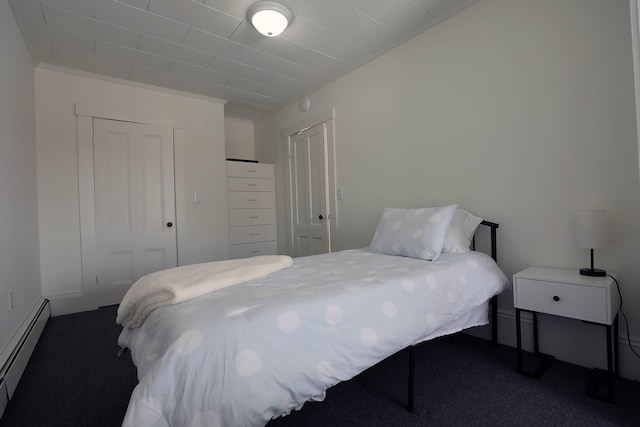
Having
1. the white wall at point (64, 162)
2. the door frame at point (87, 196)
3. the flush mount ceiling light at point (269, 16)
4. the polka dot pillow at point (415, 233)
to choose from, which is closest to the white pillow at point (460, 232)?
the polka dot pillow at point (415, 233)

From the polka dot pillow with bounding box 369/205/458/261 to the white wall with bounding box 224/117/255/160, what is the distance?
130 inches

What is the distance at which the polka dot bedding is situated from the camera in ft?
2.81

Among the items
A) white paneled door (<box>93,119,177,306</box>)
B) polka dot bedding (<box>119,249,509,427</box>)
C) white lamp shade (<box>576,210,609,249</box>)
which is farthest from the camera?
white paneled door (<box>93,119,177,306</box>)

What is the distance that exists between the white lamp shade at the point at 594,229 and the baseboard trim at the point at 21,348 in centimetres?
317

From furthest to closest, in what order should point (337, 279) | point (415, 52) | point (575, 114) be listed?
point (415, 52), point (575, 114), point (337, 279)

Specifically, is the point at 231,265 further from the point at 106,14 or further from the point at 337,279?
the point at 106,14

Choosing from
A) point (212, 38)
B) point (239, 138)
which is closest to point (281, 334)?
point (212, 38)

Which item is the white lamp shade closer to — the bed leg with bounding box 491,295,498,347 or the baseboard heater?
the bed leg with bounding box 491,295,498,347

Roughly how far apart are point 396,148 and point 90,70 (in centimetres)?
323

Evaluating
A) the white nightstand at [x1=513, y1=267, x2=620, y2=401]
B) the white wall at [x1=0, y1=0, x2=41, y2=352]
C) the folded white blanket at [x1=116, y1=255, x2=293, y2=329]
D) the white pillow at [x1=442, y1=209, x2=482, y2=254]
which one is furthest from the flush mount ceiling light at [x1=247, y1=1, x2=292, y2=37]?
the white nightstand at [x1=513, y1=267, x2=620, y2=401]

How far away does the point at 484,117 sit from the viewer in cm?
225

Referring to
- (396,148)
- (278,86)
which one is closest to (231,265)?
(396,148)

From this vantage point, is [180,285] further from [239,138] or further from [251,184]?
[239,138]

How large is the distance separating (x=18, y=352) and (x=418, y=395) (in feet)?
7.86
